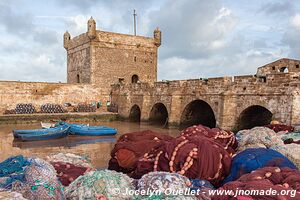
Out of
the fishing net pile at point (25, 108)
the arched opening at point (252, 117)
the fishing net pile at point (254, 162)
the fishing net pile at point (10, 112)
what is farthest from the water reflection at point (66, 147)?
the arched opening at point (252, 117)

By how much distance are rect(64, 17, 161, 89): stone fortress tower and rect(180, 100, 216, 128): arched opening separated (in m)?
10.3

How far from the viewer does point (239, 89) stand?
1483cm

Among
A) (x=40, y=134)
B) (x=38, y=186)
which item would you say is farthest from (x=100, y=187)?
(x=40, y=134)

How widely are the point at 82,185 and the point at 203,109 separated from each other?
702 inches

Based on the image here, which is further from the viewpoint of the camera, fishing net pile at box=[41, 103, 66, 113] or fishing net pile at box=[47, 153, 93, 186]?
fishing net pile at box=[41, 103, 66, 113]

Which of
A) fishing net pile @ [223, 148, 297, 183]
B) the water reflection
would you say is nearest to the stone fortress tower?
the water reflection

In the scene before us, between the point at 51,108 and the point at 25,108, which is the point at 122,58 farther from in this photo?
the point at 25,108

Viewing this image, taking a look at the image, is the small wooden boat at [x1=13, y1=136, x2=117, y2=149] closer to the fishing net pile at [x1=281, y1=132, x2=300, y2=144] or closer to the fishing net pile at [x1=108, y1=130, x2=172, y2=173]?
the fishing net pile at [x1=108, y1=130, x2=172, y2=173]

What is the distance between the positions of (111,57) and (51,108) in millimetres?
7693

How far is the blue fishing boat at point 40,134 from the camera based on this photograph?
14175 mm

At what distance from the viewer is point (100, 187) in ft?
10.5

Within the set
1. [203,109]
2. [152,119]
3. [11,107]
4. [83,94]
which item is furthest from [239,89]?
[11,107]

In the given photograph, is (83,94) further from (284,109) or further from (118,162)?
(118,162)

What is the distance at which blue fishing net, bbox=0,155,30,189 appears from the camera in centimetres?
339
